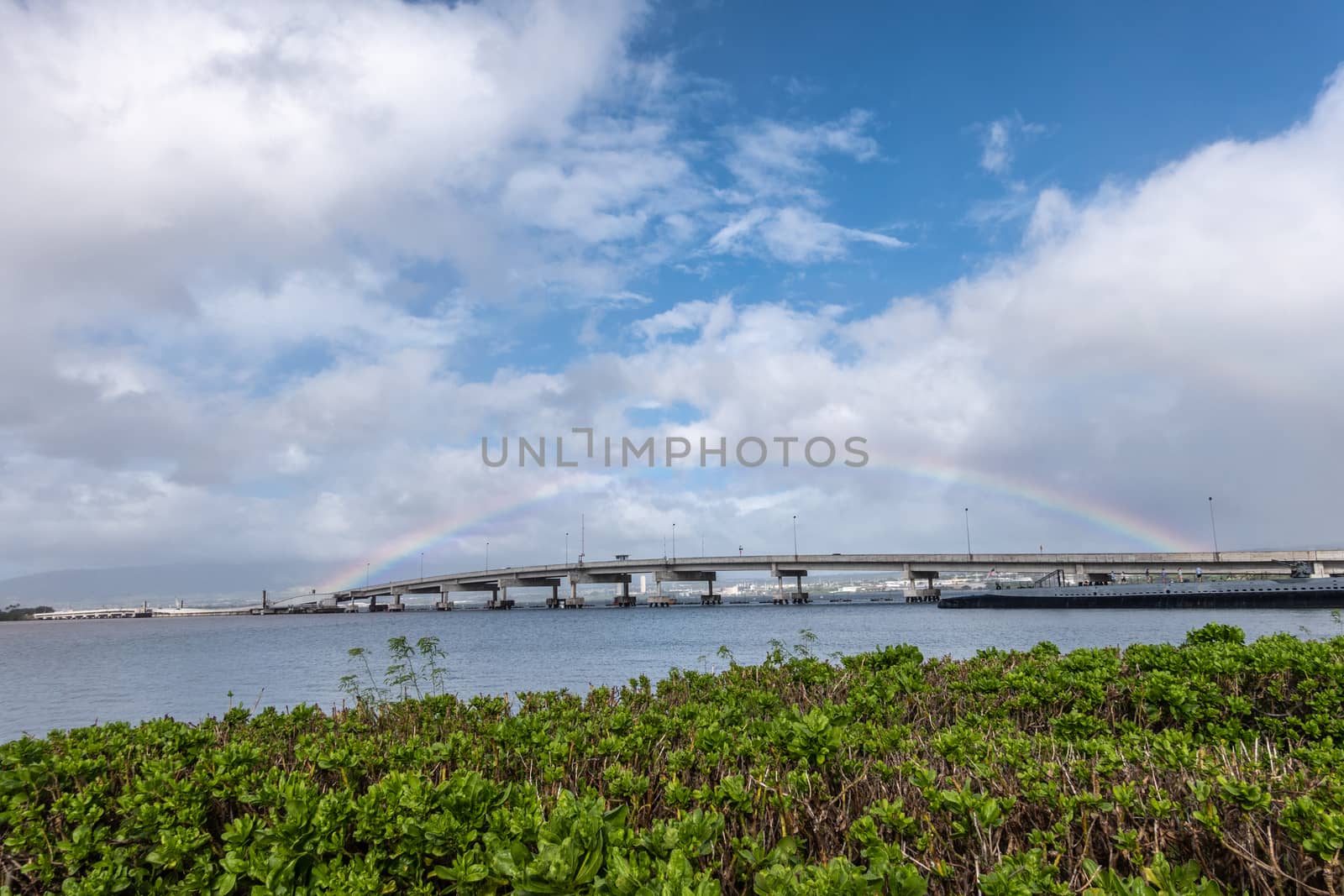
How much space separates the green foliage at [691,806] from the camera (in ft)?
10.5

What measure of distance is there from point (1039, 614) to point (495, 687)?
77619 millimetres

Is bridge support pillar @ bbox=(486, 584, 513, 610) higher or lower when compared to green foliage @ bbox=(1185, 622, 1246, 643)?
lower

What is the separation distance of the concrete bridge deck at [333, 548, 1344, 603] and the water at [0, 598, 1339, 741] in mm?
21115

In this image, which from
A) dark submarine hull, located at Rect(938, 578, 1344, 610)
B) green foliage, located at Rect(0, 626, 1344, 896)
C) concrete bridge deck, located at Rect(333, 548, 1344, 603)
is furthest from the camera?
concrete bridge deck, located at Rect(333, 548, 1344, 603)

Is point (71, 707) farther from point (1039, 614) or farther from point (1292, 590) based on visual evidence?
point (1292, 590)

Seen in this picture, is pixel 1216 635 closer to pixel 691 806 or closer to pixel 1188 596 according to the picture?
pixel 691 806

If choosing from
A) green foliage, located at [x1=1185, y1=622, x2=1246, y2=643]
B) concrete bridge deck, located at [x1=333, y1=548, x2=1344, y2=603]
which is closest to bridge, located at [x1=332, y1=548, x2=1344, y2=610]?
concrete bridge deck, located at [x1=333, y1=548, x2=1344, y2=603]

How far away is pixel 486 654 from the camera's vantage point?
49.3m

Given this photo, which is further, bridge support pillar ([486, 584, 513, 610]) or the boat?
bridge support pillar ([486, 584, 513, 610])

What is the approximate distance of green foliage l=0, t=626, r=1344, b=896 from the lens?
319cm

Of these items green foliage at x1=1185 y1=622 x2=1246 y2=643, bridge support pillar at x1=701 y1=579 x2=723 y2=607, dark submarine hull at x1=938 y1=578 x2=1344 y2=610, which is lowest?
bridge support pillar at x1=701 y1=579 x2=723 y2=607

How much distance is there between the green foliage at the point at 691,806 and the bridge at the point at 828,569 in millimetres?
115124

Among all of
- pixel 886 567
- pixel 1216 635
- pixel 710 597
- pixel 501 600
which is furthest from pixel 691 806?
pixel 501 600

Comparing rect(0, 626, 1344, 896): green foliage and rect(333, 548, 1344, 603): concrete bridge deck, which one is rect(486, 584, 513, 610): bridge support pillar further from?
rect(0, 626, 1344, 896): green foliage
